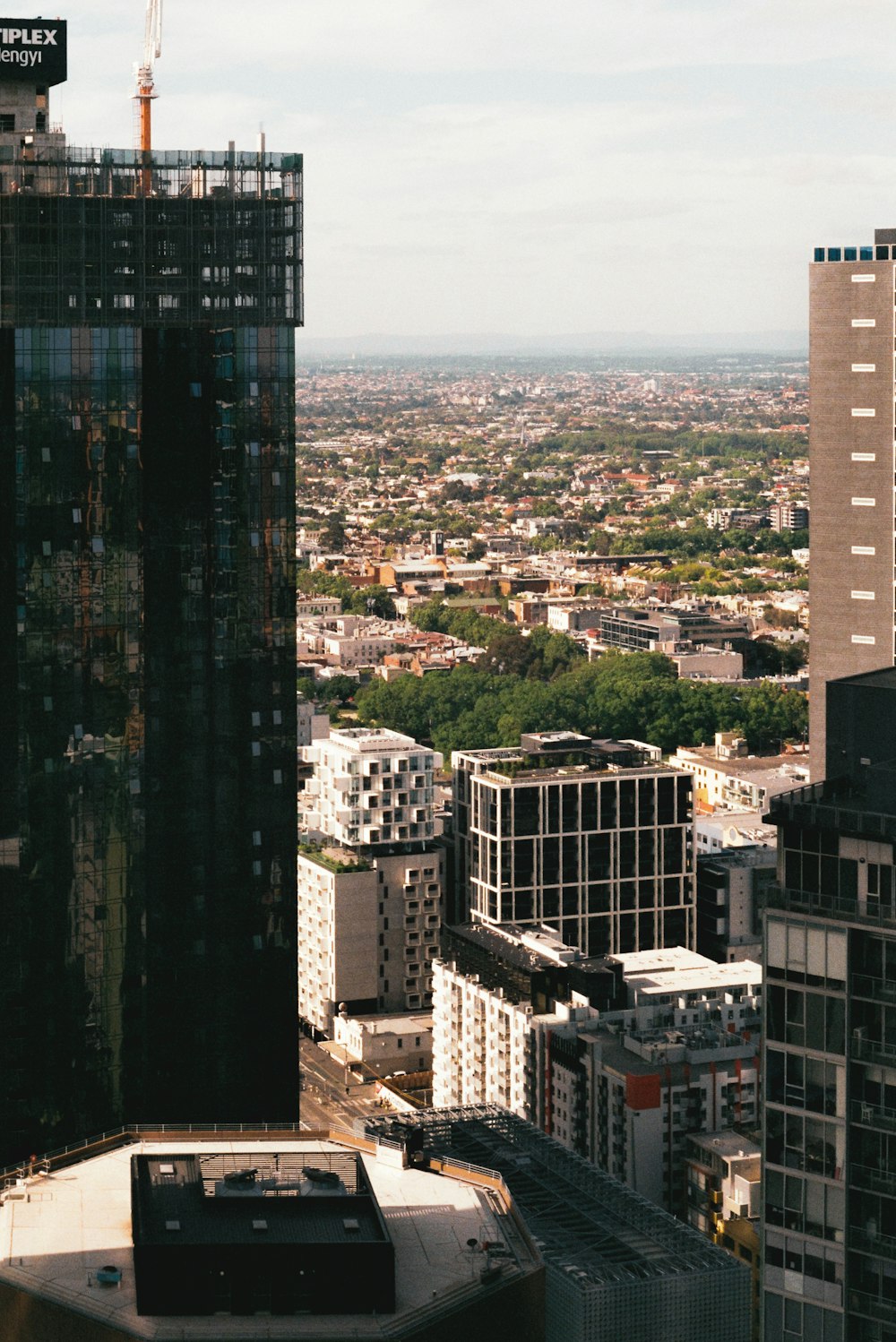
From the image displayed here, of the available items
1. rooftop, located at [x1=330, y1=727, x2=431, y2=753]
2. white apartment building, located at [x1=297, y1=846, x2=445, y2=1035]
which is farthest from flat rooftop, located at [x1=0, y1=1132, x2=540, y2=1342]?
rooftop, located at [x1=330, y1=727, x2=431, y2=753]

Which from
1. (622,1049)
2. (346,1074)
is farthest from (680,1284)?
(346,1074)

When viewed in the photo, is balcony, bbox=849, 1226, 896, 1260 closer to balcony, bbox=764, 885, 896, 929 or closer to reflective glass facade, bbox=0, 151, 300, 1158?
balcony, bbox=764, 885, 896, 929

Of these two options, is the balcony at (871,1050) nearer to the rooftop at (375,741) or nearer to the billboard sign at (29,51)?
the billboard sign at (29,51)

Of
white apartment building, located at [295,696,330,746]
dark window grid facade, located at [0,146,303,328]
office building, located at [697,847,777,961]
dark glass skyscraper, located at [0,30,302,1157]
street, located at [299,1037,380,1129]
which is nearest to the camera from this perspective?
dark window grid facade, located at [0,146,303,328]

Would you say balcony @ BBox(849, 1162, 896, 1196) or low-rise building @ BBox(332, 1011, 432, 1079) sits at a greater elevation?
balcony @ BBox(849, 1162, 896, 1196)

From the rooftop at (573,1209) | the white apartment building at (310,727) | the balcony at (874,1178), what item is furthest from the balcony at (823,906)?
the white apartment building at (310,727)

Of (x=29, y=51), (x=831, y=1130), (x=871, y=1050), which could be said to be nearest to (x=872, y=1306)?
(x=831, y=1130)
